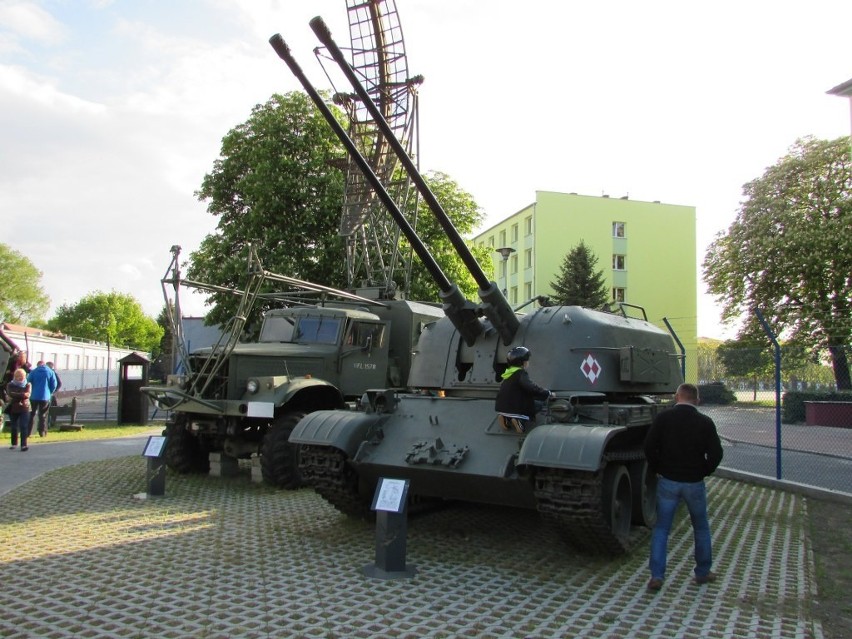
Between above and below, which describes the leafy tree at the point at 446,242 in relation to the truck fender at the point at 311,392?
above

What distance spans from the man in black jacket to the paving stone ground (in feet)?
0.68

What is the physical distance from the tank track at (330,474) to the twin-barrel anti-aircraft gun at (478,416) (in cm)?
1

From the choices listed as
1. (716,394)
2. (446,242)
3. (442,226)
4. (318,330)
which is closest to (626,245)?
(446,242)

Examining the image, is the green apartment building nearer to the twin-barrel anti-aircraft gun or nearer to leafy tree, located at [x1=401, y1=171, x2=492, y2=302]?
leafy tree, located at [x1=401, y1=171, x2=492, y2=302]

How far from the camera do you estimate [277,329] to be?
38.1 ft

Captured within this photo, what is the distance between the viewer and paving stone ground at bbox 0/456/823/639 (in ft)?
15.4

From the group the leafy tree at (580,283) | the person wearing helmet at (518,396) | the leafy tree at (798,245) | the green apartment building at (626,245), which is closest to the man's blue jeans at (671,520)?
the person wearing helmet at (518,396)

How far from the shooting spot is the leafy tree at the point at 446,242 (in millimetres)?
20328

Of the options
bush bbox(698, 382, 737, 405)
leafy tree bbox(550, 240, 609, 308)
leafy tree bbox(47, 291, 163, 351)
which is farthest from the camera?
leafy tree bbox(47, 291, 163, 351)

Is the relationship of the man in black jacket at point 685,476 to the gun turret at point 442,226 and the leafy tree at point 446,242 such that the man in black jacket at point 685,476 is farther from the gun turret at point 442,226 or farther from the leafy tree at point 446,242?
the leafy tree at point 446,242

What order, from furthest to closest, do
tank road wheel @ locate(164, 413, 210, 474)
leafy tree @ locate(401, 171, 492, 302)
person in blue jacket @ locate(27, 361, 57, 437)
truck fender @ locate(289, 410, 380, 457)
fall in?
leafy tree @ locate(401, 171, 492, 302), person in blue jacket @ locate(27, 361, 57, 437), tank road wheel @ locate(164, 413, 210, 474), truck fender @ locate(289, 410, 380, 457)

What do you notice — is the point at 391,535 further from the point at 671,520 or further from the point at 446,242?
the point at 446,242

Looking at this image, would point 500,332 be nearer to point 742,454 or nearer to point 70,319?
point 742,454

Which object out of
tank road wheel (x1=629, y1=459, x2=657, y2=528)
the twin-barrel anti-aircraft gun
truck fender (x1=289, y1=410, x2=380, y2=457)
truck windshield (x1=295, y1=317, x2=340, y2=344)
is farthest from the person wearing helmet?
truck windshield (x1=295, y1=317, x2=340, y2=344)
